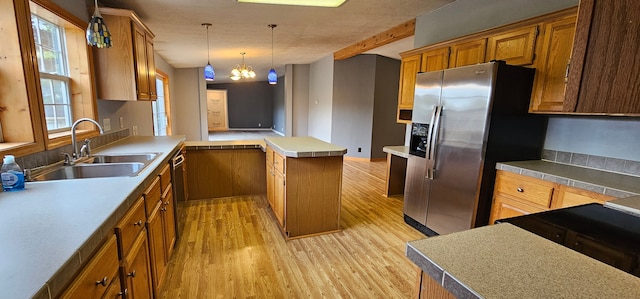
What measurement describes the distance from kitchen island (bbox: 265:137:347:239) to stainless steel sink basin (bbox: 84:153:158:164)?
1.08m

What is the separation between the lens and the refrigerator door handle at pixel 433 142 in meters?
2.53

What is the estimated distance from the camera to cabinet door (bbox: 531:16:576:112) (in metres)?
1.94

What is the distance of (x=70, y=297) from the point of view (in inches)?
30.6

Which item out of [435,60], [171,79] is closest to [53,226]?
[435,60]

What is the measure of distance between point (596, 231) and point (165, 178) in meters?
2.44

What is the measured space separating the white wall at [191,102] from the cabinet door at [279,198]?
17.5 feet

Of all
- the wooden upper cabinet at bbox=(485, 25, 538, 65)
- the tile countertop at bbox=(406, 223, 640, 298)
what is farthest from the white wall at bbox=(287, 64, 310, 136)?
the tile countertop at bbox=(406, 223, 640, 298)

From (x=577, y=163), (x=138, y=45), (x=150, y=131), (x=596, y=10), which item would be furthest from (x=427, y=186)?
(x=150, y=131)

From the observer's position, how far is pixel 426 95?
275cm

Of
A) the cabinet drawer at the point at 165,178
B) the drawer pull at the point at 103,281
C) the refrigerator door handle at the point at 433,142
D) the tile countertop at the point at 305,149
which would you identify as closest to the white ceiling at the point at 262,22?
the refrigerator door handle at the point at 433,142

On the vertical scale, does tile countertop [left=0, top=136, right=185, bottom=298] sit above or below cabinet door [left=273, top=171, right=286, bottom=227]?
above

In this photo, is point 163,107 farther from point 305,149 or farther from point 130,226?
point 130,226

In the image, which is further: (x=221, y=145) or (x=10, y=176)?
(x=221, y=145)

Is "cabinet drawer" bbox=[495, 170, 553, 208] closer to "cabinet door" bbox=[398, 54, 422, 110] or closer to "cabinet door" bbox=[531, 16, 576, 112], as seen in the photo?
"cabinet door" bbox=[531, 16, 576, 112]
